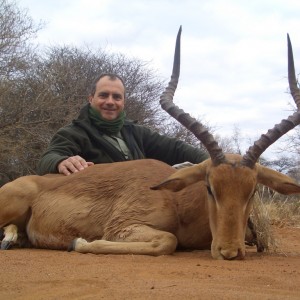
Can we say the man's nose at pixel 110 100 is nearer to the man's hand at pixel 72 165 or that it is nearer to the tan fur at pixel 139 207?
the man's hand at pixel 72 165

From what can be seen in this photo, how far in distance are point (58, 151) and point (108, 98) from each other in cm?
112

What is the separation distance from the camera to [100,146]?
299 inches

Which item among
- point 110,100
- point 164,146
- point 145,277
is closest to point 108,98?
point 110,100

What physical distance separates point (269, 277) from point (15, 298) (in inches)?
66.1

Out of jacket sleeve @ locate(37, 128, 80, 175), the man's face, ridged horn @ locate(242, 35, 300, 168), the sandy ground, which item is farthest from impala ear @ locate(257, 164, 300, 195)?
the man's face

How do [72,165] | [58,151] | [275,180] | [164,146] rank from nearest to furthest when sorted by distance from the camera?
[275,180] < [72,165] < [58,151] < [164,146]

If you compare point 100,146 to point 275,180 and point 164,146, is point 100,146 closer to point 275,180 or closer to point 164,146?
point 164,146

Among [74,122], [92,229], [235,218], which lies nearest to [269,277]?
[235,218]

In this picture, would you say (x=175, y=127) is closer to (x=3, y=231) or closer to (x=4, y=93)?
(x=4, y=93)

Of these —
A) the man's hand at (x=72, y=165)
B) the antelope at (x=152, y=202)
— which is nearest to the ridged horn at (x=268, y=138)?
the antelope at (x=152, y=202)

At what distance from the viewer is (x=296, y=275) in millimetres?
4113

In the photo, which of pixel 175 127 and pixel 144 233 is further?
pixel 175 127

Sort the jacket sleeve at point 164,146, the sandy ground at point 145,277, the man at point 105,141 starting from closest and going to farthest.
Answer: the sandy ground at point 145,277 → the man at point 105,141 → the jacket sleeve at point 164,146

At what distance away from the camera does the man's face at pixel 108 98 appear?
25.9ft
